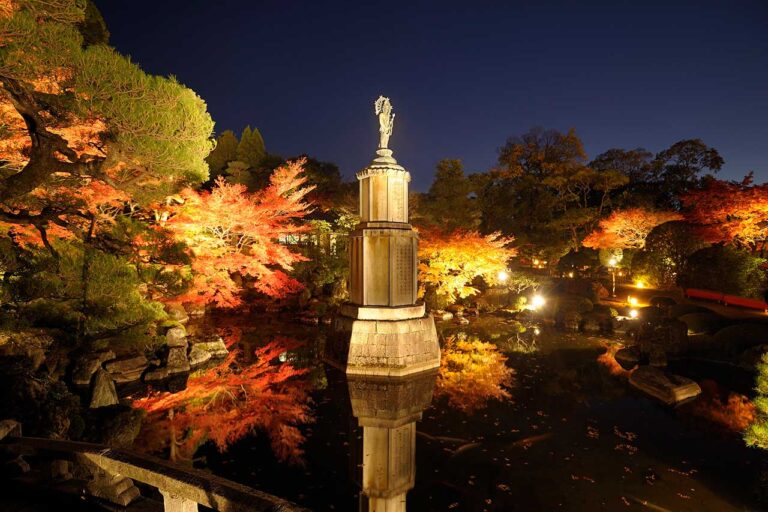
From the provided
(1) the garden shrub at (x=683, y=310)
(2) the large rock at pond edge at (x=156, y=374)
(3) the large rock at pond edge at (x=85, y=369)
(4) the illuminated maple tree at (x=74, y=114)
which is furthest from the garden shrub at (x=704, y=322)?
(3) the large rock at pond edge at (x=85, y=369)

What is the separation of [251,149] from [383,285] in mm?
22463

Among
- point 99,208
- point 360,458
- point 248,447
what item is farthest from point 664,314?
point 99,208

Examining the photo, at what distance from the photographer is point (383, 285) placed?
39.7 ft

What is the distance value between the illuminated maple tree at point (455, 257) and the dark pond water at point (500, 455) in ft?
29.8

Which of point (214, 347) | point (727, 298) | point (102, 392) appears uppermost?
point (727, 298)

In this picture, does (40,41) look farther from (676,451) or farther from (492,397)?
(676,451)

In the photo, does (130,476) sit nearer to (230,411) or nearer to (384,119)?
(230,411)

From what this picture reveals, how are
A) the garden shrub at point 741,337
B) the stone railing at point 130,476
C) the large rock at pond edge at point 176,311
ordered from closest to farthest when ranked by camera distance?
the stone railing at point 130,476
the garden shrub at point 741,337
the large rock at pond edge at point 176,311

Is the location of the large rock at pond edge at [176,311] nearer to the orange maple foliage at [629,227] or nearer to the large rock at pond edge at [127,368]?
the large rock at pond edge at [127,368]

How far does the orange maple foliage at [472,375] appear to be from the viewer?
385 inches

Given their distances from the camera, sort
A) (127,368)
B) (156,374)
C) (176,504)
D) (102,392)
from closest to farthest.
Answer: (176,504) < (102,392) < (127,368) < (156,374)

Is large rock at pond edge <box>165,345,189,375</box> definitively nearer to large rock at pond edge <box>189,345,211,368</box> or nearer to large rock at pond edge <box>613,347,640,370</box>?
large rock at pond edge <box>189,345,211,368</box>

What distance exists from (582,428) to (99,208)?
48.5 feet

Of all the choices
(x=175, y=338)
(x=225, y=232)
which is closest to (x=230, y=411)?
(x=175, y=338)
